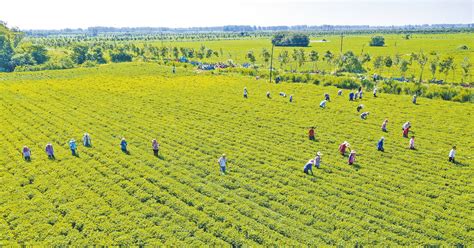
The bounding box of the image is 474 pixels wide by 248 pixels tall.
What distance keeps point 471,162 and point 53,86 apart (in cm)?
5504

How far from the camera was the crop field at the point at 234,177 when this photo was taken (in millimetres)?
18344

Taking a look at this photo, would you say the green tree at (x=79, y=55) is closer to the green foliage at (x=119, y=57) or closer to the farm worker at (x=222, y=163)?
the green foliage at (x=119, y=57)

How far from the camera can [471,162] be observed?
28047mm

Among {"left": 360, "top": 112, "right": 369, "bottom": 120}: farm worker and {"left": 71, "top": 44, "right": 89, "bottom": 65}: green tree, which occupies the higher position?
{"left": 71, "top": 44, "right": 89, "bottom": 65}: green tree

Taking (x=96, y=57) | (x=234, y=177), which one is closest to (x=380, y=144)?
(x=234, y=177)

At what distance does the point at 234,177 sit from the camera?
2450 centimetres

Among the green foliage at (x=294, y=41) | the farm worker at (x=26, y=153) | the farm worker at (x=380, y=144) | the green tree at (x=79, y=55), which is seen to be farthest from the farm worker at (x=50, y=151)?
the green foliage at (x=294, y=41)

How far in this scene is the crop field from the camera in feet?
60.2

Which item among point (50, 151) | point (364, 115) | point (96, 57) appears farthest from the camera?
point (96, 57)

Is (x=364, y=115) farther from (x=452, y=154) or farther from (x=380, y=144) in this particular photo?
(x=452, y=154)

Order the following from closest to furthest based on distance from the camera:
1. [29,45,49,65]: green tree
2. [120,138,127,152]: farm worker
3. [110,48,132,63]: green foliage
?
[120,138,127,152]: farm worker → [29,45,49,65]: green tree → [110,48,132,63]: green foliage

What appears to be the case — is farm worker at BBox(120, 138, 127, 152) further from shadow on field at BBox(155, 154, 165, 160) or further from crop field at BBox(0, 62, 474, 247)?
shadow on field at BBox(155, 154, 165, 160)

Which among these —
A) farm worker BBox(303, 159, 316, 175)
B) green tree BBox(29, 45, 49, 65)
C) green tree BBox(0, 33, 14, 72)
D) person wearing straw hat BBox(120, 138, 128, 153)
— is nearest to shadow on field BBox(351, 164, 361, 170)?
farm worker BBox(303, 159, 316, 175)

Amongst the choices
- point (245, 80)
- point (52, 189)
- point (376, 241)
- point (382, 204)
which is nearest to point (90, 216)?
point (52, 189)
